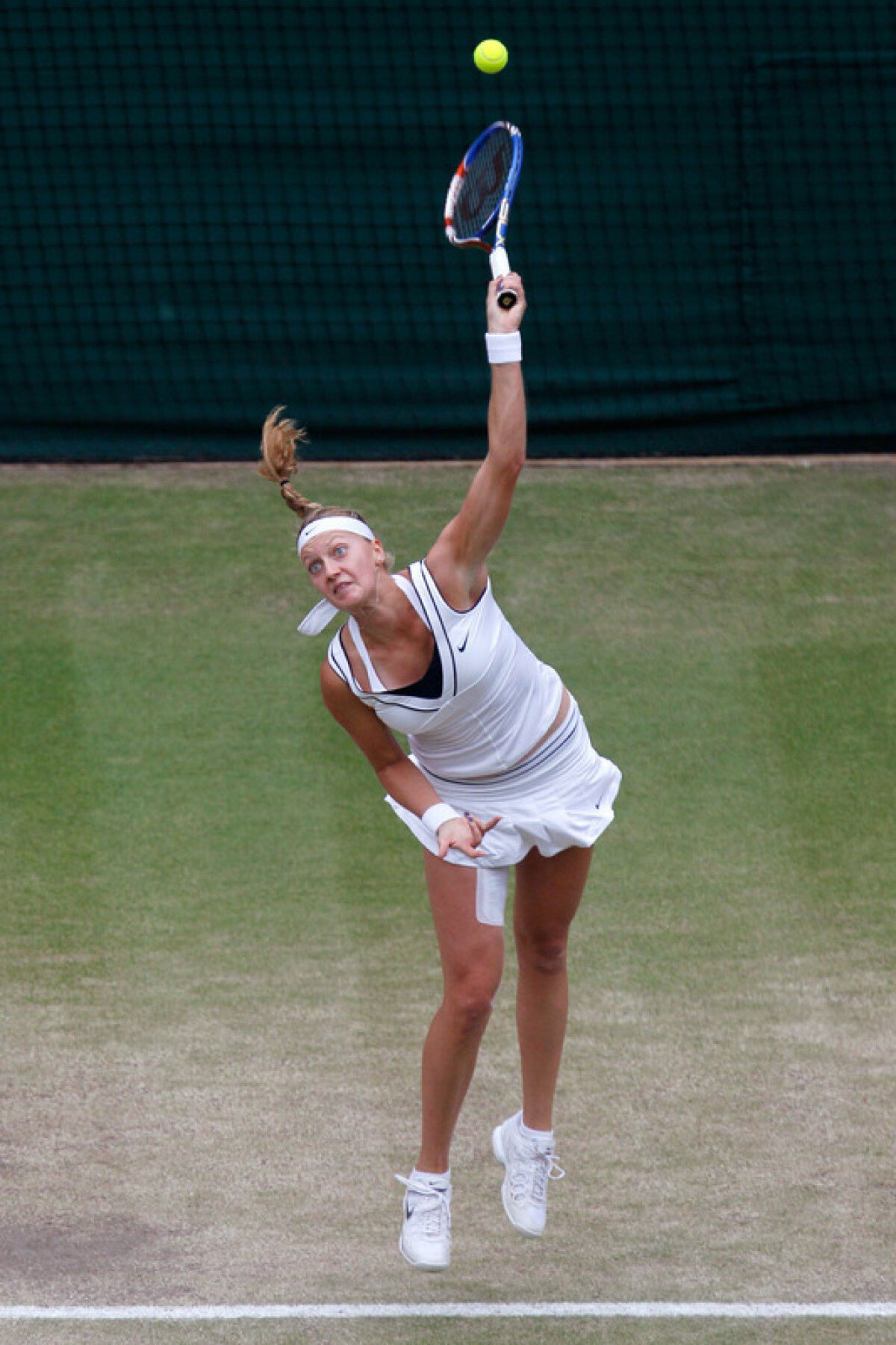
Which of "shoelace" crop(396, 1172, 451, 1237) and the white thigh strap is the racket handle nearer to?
the white thigh strap

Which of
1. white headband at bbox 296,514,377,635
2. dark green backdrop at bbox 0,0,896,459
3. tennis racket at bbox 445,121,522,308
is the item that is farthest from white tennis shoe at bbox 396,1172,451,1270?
dark green backdrop at bbox 0,0,896,459

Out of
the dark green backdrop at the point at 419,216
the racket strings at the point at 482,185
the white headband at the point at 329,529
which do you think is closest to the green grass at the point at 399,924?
the dark green backdrop at the point at 419,216

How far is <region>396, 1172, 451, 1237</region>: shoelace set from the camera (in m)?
4.63

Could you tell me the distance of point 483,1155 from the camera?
5.36m

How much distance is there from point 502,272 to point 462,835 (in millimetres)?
1419

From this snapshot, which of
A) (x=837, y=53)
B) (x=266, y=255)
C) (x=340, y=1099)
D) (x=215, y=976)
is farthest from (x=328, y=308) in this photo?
(x=340, y=1099)

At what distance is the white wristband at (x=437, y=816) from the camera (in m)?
4.47

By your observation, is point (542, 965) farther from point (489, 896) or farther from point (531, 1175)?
point (531, 1175)

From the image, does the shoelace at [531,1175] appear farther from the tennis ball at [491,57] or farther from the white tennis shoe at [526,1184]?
the tennis ball at [491,57]

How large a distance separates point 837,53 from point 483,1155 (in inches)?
295

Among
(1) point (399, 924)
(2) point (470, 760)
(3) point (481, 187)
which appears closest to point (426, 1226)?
(2) point (470, 760)

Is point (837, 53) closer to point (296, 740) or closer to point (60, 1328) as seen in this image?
point (296, 740)

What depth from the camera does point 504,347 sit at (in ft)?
14.5

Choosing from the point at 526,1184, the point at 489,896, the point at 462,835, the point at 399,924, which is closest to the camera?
the point at 462,835
